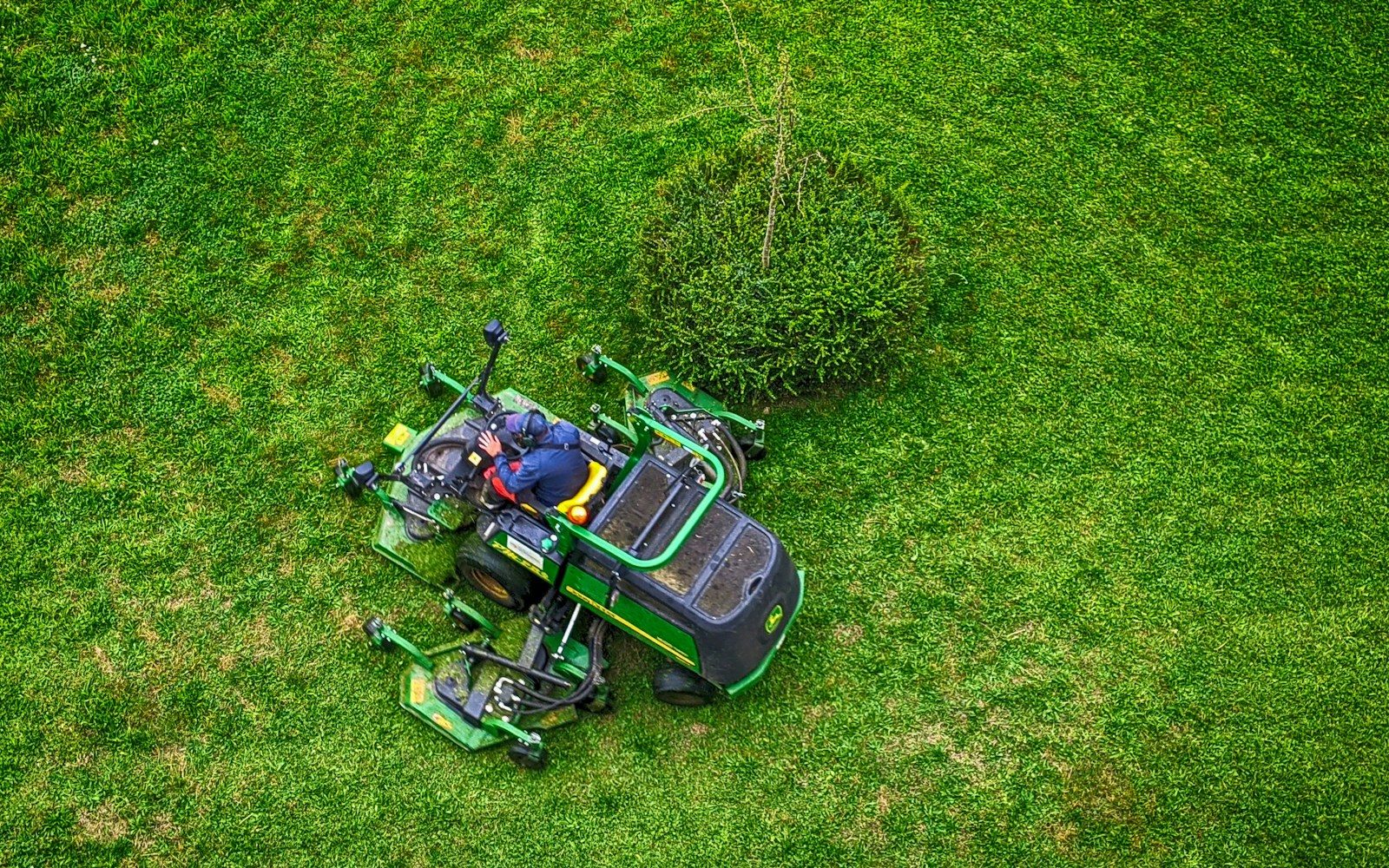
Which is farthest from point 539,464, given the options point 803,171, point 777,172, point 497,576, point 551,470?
point 803,171

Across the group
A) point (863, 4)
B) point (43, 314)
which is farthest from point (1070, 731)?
point (43, 314)

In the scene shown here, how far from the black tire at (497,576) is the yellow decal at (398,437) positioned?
43.7 inches

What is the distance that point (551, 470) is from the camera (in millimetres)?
7758

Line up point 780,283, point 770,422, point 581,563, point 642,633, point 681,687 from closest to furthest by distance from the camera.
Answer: point 581,563
point 642,633
point 681,687
point 780,283
point 770,422

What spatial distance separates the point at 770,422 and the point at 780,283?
3.63ft

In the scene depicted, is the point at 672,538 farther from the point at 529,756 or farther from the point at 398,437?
the point at 398,437

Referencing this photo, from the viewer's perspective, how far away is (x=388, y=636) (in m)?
8.59

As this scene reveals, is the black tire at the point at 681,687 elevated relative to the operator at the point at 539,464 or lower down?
lower down

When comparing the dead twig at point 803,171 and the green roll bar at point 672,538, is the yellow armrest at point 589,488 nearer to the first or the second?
the green roll bar at point 672,538

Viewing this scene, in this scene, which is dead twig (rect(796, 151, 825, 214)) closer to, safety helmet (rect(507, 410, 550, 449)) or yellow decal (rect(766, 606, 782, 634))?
safety helmet (rect(507, 410, 550, 449))

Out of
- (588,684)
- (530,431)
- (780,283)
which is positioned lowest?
(588,684)

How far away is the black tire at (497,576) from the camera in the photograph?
846 cm

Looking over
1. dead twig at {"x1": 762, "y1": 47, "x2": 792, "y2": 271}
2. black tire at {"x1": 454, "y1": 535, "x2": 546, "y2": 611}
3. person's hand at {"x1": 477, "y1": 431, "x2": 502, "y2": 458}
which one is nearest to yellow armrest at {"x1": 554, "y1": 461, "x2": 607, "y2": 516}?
person's hand at {"x1": 477, "y1": 431, "x2": 502, "y2": 458}

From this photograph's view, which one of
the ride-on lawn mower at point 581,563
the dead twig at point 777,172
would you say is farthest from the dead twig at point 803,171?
the ride-on lawn mower at point 581,563
